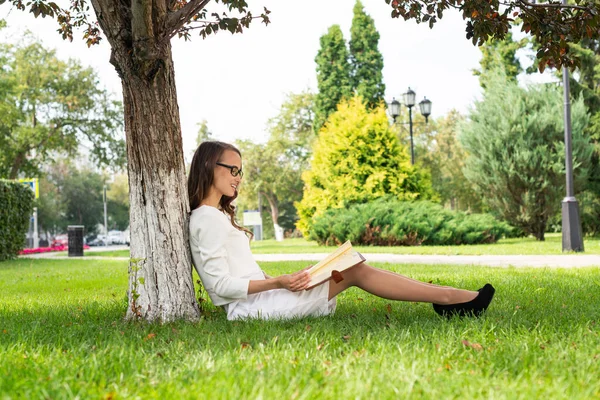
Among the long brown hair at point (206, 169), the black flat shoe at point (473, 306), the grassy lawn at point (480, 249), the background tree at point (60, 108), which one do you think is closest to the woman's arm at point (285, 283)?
the long brown hair at point (206, 169)

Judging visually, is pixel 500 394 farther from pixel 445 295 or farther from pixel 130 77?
pixel 130 77

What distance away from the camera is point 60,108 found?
31.1m

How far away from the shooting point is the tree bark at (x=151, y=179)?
4801 mm

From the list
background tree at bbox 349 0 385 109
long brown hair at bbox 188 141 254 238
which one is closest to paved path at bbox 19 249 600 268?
long brown hair at bbox 188 141 254 238

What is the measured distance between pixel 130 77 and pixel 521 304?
3.93 metres

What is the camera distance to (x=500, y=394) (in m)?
2.63

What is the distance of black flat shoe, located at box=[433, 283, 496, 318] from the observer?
4562mm

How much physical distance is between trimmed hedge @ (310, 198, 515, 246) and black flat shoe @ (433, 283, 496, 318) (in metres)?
14.0

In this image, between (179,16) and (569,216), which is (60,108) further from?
(179,16)

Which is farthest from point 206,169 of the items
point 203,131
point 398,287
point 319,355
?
point 203,131

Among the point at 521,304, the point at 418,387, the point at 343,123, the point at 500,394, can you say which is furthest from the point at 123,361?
the point at 343,123

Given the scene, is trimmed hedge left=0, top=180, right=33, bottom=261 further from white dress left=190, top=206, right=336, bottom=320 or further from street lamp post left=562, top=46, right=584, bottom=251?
street lamp post left=562, top=46, right=584, bottom=251

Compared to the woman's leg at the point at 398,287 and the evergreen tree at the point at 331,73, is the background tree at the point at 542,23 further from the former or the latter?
the evergreen tree at the point at 331,73

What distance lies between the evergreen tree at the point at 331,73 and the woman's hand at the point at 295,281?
107 feet
